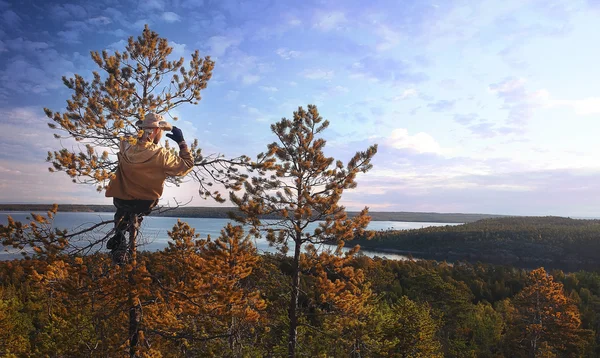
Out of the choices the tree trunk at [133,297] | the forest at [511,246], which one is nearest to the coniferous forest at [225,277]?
the tree trunk at [133,297]

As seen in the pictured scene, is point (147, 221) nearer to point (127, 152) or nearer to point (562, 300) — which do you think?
point (127, 152)

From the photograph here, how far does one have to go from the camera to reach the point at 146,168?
149 inches

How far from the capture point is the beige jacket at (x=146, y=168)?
147 inches

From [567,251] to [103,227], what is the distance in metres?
124

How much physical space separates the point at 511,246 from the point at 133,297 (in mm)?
124021

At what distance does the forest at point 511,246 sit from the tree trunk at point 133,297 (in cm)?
10317

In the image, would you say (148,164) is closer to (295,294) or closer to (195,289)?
(195,289)

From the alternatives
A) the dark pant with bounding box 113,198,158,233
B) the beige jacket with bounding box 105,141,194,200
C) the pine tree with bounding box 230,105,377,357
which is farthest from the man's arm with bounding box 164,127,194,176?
the pine tree with bounding box 230,105,377,357

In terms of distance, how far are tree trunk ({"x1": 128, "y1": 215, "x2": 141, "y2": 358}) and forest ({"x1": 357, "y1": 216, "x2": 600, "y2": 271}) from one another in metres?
103

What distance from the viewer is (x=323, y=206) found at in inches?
437

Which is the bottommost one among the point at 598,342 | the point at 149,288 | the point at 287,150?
the point at 598,342

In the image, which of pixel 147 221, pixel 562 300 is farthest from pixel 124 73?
pixel 562 300

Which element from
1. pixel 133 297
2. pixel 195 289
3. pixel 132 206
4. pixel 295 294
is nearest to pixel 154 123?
pixel 132 206

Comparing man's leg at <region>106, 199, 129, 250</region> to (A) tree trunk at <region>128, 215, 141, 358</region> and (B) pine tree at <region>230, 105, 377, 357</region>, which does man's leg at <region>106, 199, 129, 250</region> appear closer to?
(A) tree trunk at <region>128, 215, 141, 358</region>
